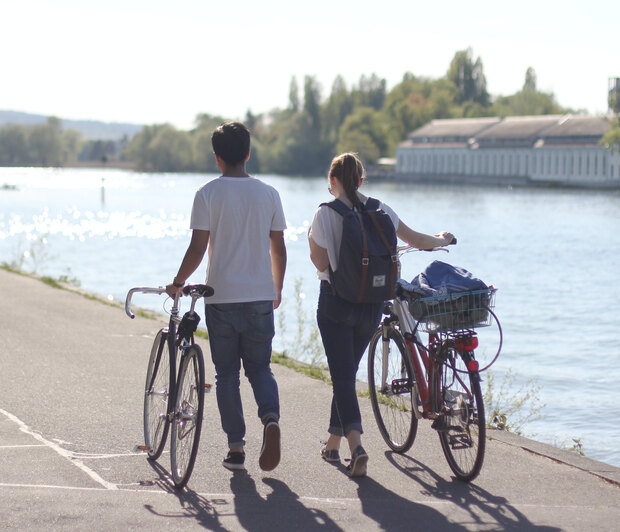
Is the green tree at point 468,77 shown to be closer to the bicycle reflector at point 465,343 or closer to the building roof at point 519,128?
the building roof at point 519,128

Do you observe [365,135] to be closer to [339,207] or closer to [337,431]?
[337,431]

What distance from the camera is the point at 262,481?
532cm

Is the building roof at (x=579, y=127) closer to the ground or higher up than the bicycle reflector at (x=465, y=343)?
higher up

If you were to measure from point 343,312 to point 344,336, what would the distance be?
0.15 meters

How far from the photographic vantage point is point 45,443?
19.8 feet

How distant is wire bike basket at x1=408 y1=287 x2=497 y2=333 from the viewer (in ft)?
17.1

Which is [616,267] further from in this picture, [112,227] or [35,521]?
[35,521]

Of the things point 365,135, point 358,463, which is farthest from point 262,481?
point 365,135

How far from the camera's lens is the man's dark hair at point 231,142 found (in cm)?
520

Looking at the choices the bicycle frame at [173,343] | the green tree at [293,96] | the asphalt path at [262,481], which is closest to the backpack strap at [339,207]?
the bicycle frame at [173,343]

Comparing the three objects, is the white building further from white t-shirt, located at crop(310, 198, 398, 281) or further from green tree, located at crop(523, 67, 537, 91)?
white t-shirt, located at crop(310, 198, 398, 281)

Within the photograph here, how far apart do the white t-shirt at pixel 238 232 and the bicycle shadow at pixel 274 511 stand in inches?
37.5

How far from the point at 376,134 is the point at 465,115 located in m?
17.3

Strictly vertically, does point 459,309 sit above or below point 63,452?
above
